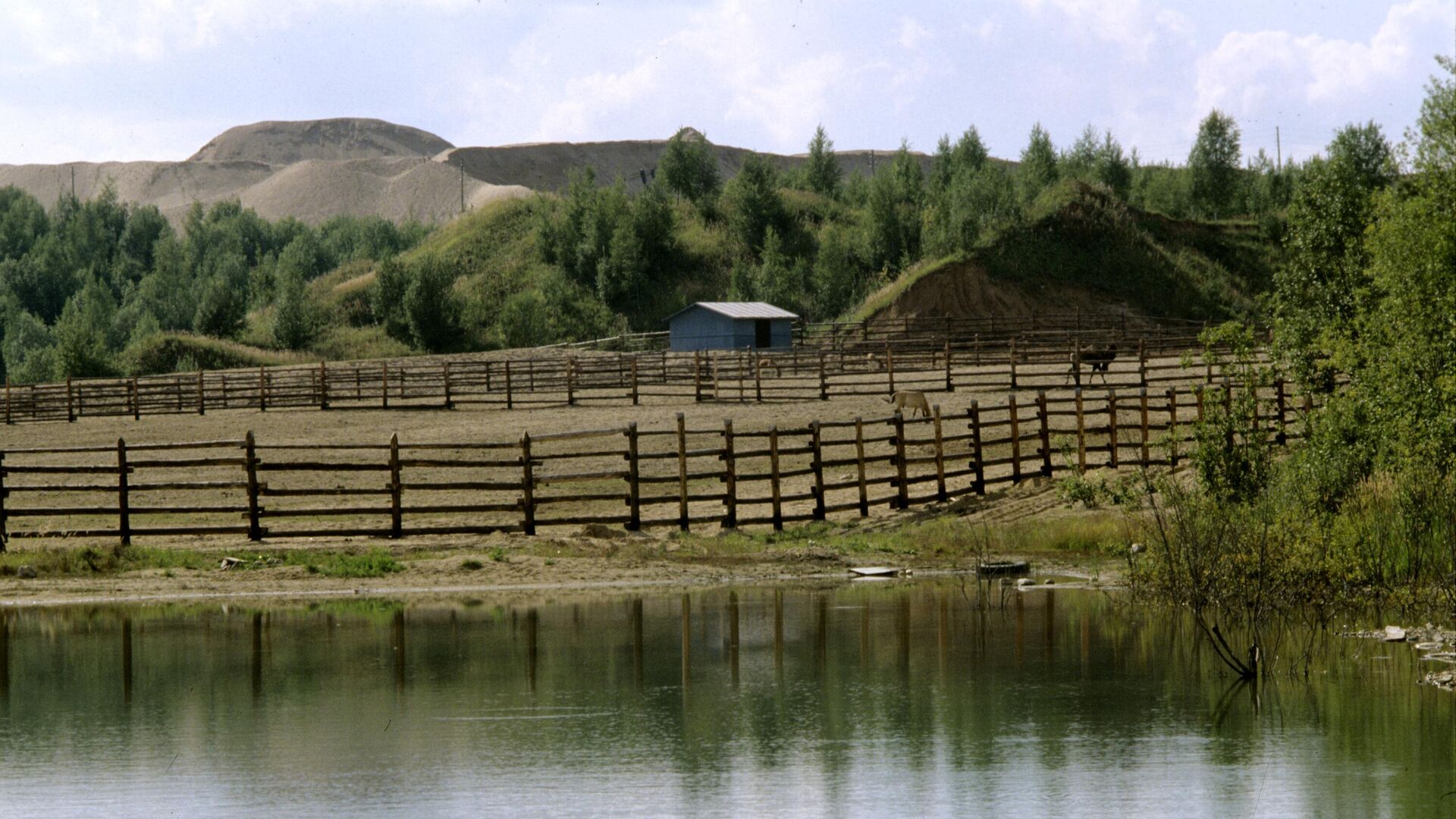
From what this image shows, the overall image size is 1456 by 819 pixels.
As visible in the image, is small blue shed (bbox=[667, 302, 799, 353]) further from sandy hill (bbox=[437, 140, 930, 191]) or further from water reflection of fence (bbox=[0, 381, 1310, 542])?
sandy hill (bbox=[437, 140, 930, 191])

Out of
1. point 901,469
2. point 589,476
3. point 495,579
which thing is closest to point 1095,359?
point 901,469

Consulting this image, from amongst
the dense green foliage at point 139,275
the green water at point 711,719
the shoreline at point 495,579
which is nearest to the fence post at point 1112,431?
the shoreline at point 495,579

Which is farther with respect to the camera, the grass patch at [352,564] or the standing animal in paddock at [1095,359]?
the standing animal in paddock at [1095,359]

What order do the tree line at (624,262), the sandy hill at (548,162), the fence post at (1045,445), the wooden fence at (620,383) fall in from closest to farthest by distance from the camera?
the fence post at (1045,445)
the wooden fence at (620,383)
the tree line at (624,262)
the sandy hill at (548,162)

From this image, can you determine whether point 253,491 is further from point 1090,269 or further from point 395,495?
point 1090,269

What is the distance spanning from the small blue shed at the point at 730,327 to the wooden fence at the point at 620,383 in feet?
34.0

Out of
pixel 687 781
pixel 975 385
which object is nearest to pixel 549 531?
pixel 687 781

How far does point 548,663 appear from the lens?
1280cm

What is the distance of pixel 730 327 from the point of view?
65062mm

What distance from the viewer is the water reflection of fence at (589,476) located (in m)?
22.1

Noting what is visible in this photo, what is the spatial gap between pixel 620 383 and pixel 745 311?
1908cm

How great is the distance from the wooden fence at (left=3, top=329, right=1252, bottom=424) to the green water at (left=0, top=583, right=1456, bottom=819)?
92.5 feet

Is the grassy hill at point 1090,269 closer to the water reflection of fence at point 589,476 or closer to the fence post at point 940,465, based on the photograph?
the water reflection of fence at point 589,476

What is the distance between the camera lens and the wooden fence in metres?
44.0
